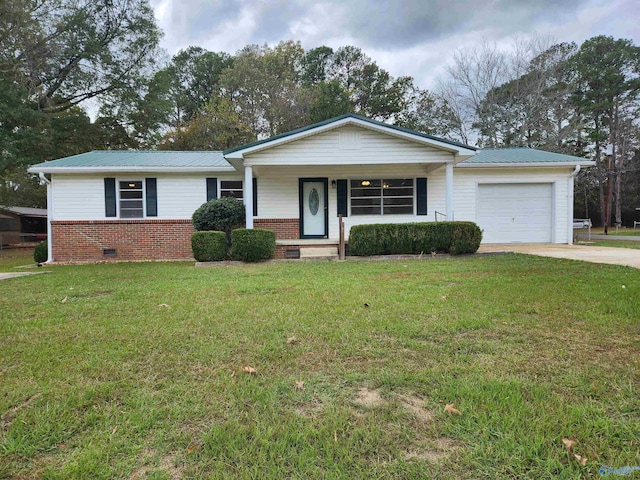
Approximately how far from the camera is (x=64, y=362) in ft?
8.28

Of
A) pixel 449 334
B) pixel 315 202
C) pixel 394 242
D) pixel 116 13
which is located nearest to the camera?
pixel 449 334

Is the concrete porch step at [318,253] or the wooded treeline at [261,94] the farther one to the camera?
the wooded treeline at [261,94]

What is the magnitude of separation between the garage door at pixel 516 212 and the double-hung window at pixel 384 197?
8.15 ft

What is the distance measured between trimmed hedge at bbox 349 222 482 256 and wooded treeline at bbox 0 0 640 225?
45.6 ft

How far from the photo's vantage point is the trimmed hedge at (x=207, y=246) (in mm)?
8820

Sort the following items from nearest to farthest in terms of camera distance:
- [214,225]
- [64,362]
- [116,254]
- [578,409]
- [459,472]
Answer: [459,472]
[578,409]
[64,362]
[214,225]
[116,254]

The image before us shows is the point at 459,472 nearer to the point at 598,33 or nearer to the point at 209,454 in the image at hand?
the point at 209,454

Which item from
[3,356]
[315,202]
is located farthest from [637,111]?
[3,356]

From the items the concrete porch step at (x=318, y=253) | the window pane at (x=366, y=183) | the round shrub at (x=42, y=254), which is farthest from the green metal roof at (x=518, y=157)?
the round shrub at (x=42, y=254)

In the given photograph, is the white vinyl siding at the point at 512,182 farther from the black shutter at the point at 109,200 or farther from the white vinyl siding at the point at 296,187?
the black shutter at the point at 109,200

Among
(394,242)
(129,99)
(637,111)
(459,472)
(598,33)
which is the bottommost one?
(459,472)

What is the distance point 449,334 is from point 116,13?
20918 mm

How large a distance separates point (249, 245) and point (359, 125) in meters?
4.48

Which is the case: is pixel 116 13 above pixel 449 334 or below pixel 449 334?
above
